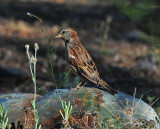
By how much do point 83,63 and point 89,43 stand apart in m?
5.78

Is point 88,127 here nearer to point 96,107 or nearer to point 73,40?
point 96,107

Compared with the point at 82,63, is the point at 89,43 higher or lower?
higher

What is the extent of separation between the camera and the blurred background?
5650 millimetres

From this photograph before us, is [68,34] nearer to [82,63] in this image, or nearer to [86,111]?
[82,63]

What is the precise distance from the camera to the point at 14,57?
8.53 meters

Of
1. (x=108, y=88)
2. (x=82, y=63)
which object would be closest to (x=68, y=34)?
(x=82, y=63)

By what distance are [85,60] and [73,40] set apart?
0.32 meters

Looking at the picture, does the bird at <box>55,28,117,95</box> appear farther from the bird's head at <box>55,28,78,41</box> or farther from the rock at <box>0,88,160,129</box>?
the rock at <box>0,88,160,129</box>

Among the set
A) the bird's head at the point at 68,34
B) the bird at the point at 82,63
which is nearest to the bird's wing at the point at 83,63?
the bird at the point at 82,63

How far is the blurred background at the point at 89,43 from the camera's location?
565 centimetres

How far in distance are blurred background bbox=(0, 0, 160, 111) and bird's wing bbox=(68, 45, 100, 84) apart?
0.61ft

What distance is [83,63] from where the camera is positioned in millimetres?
4207

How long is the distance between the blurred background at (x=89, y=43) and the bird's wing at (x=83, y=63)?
0.61ft

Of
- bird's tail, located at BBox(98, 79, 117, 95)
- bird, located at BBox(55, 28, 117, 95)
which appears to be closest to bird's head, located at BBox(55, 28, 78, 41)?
bird, located at BBox(55, 28, 117, 95)
